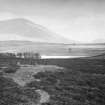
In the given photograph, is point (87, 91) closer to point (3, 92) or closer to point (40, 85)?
point (40, 85)

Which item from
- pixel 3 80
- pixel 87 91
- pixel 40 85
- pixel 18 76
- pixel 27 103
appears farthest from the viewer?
pixel 18 76

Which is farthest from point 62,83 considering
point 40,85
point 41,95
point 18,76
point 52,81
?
point 18,76

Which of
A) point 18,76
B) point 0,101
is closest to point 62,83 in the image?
point 18,76

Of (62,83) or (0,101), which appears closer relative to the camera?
(0,101)

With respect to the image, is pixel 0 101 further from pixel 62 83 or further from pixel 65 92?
pixel 62 83

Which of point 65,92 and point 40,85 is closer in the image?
point 65,92

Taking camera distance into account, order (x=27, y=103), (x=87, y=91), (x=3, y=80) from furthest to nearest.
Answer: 1. (x=3, y=80)
2. (x=87, y=91)
3. (x=27, y=103)

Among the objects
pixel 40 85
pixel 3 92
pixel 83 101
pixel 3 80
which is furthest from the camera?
pixel 3 80

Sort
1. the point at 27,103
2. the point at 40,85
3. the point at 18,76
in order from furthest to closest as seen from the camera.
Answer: the point at 18,76 → the point at 40,85 → the point at 27,103
